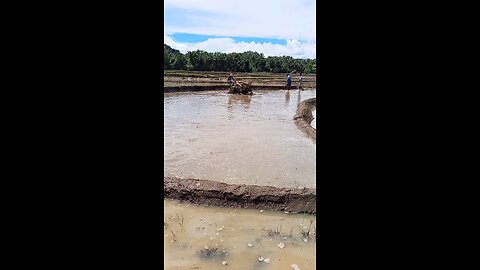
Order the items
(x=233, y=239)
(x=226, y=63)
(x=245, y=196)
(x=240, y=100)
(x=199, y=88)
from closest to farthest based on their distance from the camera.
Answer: (x=233, y=239) → (x=245, y=196) → (x=240, y=100) → (x=199, y=88) → (x=226, y=63)

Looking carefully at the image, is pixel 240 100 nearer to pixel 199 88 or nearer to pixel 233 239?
pixel 199 88

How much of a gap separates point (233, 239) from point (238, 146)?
5.19 meters

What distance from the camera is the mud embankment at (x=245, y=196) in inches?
217

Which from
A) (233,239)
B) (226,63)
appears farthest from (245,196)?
(226,63)

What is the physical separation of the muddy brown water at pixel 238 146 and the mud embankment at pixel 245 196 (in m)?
0.77

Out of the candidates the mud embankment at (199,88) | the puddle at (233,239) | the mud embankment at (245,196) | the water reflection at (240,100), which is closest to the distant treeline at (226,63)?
the mud embankment at (199,88)

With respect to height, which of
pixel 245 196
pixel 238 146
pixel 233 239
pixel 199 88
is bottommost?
pixel 233 239

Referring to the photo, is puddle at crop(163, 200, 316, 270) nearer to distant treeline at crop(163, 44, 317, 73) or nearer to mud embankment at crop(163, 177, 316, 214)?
mud embankment at crop(163, 177, 316, 214)

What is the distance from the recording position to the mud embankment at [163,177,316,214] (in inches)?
217

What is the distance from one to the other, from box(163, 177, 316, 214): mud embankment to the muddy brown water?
2.54ft

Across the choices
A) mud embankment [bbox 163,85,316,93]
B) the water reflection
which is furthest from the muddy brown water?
mud embankment [bbox 163,85,316,93]

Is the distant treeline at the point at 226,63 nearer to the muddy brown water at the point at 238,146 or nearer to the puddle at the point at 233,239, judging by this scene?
the muddy brown water at the point at 238,146

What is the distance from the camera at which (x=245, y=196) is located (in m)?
5.62
